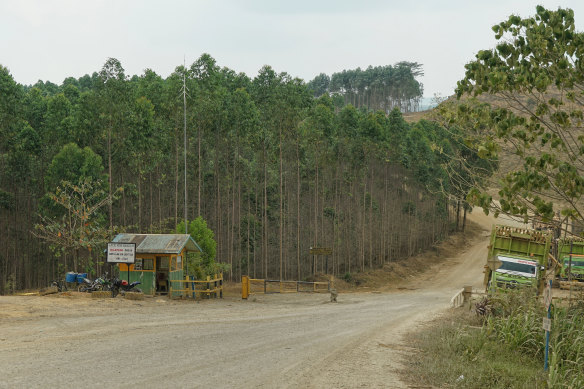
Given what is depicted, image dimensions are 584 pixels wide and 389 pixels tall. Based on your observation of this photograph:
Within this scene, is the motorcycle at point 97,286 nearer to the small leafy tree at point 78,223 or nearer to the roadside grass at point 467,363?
the small leafy tree at point 78,223

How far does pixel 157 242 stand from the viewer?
2981cm

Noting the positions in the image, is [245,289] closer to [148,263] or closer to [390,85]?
[148,263]

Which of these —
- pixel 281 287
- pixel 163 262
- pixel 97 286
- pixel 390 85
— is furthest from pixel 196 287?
pixel 390 85

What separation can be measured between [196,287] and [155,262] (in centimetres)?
334

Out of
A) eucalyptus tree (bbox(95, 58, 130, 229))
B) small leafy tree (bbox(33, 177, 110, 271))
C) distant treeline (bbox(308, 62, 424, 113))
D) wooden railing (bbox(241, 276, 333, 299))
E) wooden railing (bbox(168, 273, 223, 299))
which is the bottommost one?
wooden railing (bbox(241, 276, 333, 299))

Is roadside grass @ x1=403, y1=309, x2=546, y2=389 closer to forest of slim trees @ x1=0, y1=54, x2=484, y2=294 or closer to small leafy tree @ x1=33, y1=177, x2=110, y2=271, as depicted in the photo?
small leafy tree @ x1=33, y1=177, x2=110, y2=271

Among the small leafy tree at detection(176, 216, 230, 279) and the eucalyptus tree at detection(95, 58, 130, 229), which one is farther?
the eucalyptus tree at detection(95, 58, 130, 229)

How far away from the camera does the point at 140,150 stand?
4634cm

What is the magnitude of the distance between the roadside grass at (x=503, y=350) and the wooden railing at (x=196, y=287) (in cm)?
1465


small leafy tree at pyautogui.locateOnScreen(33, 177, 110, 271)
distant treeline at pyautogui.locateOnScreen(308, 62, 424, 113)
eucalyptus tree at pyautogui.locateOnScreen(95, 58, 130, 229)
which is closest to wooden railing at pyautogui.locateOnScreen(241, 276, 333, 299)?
small leafy tree at pyautogui.locateOnScreen(33, 177, 110, 271)

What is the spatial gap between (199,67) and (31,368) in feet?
157

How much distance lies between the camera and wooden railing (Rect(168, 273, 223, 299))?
Result: 29781 millimetres

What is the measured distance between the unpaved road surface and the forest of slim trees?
18612 mm

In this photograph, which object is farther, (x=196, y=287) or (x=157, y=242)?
(x=196, y=287)
